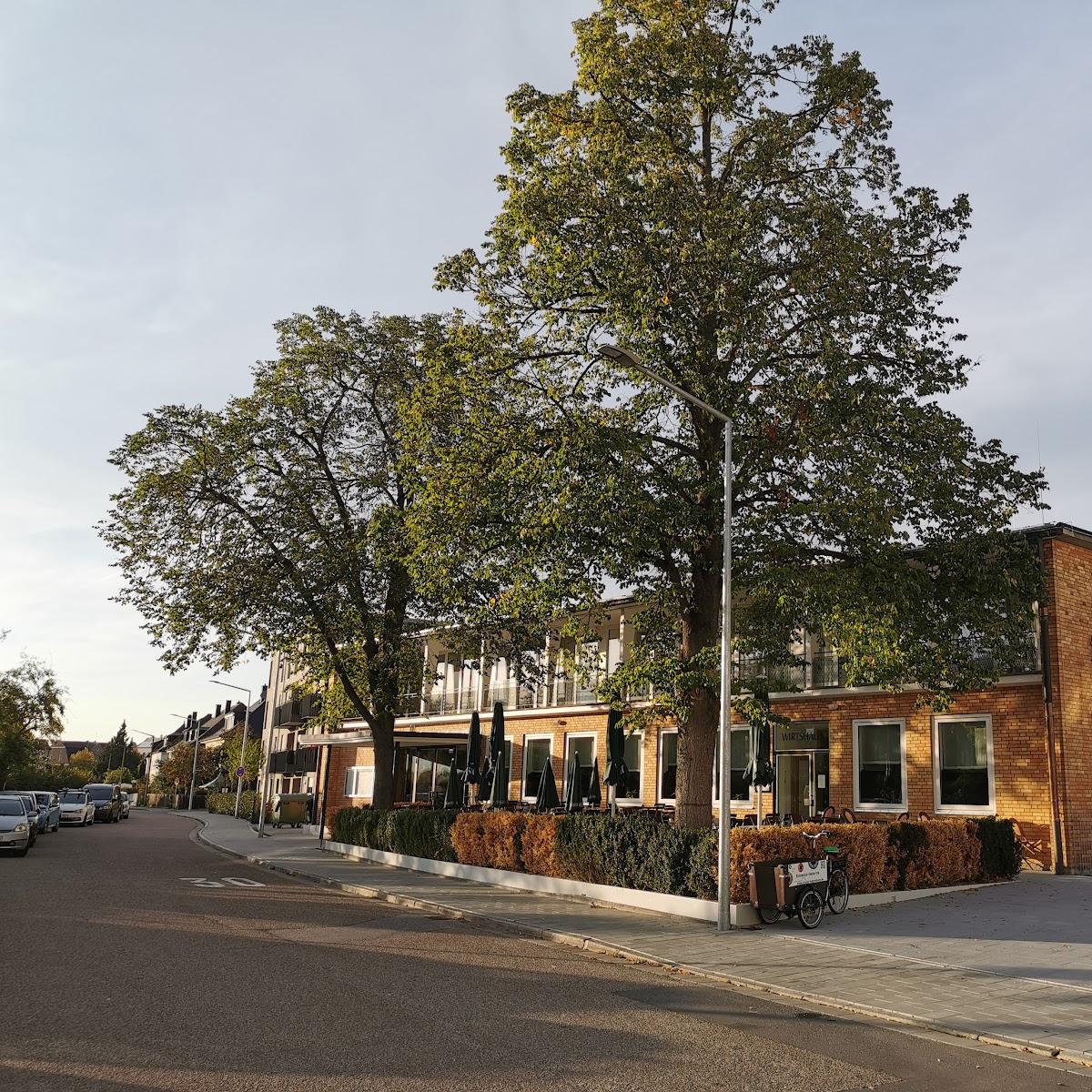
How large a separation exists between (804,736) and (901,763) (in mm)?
3222

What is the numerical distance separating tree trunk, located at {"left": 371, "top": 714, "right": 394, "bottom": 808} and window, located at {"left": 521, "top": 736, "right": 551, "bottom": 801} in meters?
9.50

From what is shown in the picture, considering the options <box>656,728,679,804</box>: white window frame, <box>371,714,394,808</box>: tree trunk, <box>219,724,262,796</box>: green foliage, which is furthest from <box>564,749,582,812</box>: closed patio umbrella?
<box>219,724,262,796</box>: green foliage

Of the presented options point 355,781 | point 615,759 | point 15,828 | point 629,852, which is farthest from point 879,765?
point 355,781

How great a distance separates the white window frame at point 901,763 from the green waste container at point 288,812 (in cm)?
3185

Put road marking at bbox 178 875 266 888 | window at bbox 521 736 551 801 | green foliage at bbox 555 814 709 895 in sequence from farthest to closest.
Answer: window at bbox 521 736 551 801
road marking at bbox 178 875 266 888
green foliage at bbox 555 814 709 895

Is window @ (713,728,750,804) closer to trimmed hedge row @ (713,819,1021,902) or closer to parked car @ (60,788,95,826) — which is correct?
trimmed hedge row @ (713,819,1021,902)

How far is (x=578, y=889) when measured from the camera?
1747cm

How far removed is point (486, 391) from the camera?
1631 cm

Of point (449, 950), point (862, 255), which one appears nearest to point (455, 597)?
point (449, 950)

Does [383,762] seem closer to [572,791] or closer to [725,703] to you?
[572,791]

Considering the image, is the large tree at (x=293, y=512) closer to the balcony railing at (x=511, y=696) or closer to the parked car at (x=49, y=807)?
the balcony railing at (x=511, y=696)

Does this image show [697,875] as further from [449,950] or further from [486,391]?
[486,391]

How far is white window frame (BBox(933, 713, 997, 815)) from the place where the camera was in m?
21.8

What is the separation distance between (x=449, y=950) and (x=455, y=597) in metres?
8.19
